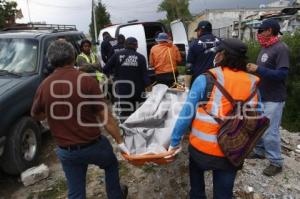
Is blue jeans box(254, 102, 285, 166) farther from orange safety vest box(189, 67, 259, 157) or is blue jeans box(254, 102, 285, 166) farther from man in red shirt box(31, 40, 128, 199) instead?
man in red shirt box(31, 40, 128, 199)

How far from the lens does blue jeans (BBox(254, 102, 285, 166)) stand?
4.60 meters

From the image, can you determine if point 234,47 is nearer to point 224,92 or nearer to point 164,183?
point 224,92

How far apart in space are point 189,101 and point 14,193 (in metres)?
3.11

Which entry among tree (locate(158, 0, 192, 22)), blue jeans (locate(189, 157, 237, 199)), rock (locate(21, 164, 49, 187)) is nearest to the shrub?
blue jeans (locate(189, 157, 237, 199))

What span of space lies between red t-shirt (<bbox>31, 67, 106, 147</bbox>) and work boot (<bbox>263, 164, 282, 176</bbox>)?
2606mm

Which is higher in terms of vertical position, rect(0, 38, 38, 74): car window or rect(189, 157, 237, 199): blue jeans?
rect(0, 38, 38, 74): car window

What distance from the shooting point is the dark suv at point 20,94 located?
188 inches

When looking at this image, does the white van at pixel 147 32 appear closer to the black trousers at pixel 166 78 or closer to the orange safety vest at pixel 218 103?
the black trousers at pixel 166 78

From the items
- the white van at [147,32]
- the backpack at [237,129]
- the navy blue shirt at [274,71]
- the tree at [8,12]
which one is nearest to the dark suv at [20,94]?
the backpack at [237,129]

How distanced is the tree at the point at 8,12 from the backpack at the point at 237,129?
16643 mm

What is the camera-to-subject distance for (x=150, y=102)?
4.40 m

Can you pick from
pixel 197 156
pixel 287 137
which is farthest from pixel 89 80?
pixel 287 137

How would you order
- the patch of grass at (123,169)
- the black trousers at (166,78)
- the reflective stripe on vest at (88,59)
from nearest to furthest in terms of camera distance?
the patch of grass at (123,169) → the black trousers at (166,78) → the reflective stripe on vest at (88,59)

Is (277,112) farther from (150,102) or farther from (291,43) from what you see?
(291,43)
